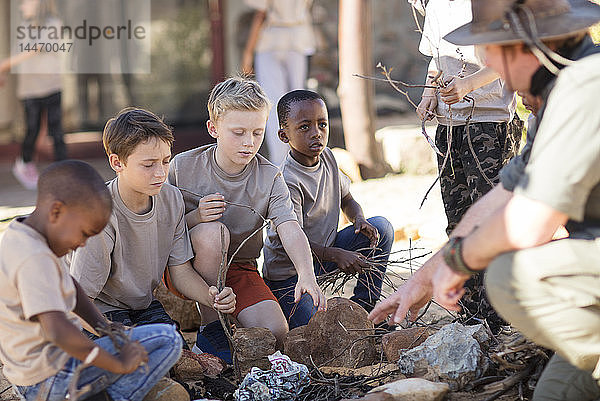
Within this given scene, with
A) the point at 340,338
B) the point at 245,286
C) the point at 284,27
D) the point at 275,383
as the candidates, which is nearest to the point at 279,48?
the point at 284,27

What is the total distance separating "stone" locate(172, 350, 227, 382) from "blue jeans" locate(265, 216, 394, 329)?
603 millimetres

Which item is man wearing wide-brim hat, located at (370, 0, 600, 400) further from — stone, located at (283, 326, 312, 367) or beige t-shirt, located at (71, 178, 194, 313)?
beige t-shirt, located at (71, 178, 194, 313)

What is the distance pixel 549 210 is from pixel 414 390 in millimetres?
996

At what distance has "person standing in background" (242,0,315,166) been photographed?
800 cm

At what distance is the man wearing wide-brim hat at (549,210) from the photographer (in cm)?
213

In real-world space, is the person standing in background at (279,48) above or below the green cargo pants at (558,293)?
above

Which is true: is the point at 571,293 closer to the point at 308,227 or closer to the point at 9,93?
the point at 308,227

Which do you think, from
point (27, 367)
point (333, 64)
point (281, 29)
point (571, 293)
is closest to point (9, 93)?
point (281, 29)

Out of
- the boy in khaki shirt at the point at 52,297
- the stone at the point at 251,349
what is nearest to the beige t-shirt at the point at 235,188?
the stone at the point at 251,349

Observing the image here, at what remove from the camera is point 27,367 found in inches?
95.2

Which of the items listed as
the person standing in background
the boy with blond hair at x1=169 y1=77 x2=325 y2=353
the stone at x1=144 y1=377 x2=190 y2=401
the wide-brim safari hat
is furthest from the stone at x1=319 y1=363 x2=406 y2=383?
the person standing in background

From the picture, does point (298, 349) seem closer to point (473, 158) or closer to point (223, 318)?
Answer: point (223, 318)

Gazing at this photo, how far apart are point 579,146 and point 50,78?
7242mm

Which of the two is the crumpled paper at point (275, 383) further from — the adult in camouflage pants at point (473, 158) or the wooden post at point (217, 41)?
the wooden post at point (217, 41)
